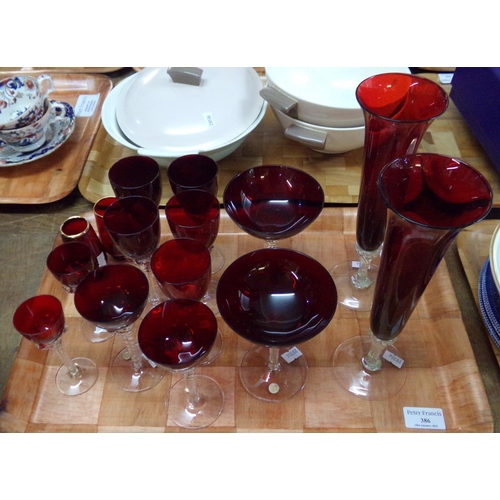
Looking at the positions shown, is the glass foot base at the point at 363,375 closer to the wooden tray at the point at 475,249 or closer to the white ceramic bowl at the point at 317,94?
the wooden tray at the point at 475,249

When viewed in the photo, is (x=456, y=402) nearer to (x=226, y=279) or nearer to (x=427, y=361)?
(x=427, y=361)

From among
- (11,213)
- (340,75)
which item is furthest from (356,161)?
(11,213)

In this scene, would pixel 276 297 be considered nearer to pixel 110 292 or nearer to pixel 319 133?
pixel 110 292

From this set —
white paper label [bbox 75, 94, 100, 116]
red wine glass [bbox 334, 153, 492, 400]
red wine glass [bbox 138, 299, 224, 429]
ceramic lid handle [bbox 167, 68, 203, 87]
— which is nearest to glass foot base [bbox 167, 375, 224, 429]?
red wine glass [bbox 138, 299, 224, 429]

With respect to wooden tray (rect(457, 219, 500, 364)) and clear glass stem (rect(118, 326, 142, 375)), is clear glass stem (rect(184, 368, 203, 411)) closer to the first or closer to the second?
clear glass stem (rect(118, 326, 142, 375))

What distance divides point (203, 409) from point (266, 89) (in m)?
0.49

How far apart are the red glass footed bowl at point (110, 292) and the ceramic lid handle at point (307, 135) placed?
358 mm

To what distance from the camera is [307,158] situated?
2.86 feet

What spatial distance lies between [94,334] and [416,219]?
1.41ft

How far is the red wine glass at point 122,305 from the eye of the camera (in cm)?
54

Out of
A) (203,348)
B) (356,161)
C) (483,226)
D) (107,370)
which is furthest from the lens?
(356,161)

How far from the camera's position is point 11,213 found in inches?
32.5

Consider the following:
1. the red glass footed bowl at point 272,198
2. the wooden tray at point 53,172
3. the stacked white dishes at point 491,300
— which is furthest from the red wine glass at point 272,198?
the wooden tray at point 53,172

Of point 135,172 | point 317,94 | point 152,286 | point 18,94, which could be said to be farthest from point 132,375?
point 18,94
